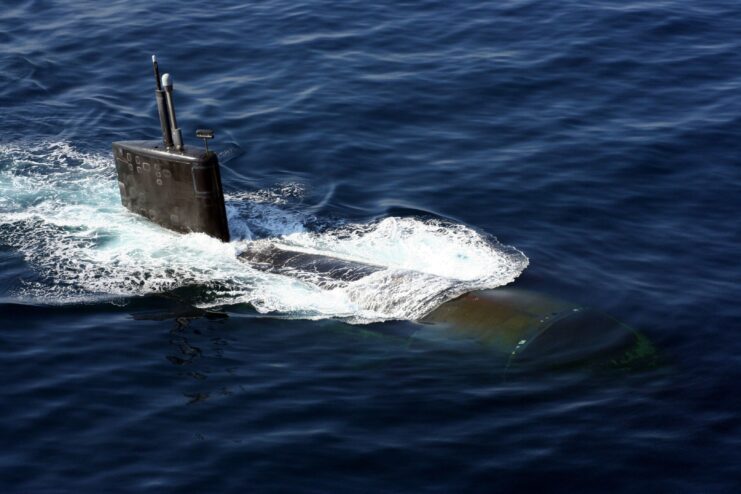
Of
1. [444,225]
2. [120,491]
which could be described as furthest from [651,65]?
[120,491]

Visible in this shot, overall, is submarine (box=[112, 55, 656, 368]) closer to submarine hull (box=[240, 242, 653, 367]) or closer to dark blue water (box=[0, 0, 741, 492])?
submarine hull (box=[240, 242, 653, 367])

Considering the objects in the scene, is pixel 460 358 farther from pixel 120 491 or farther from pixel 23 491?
pixel 23 491

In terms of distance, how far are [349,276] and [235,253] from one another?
9.37 ft

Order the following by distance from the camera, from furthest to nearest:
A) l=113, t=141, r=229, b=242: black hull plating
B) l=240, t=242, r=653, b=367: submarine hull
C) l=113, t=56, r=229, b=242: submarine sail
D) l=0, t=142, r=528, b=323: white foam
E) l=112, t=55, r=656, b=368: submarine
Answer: l=113, t=141, r=229, b=242: black hull plating
l=113, t=56, r=229, b=242: submarine sail
l=0, t=142, r=528, b=323: white foam
l=112, t=55, r=656, b=368: submarine
l=240, t=242, r=653, b=367: submarine hull

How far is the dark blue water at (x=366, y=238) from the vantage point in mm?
15844

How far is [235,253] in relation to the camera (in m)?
22.7

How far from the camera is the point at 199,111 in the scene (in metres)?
30.5

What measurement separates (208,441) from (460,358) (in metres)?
4.76

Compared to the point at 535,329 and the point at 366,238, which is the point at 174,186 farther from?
the point at 535,329

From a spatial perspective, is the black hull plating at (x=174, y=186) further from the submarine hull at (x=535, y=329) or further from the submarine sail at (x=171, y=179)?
the submarine hull at (x=535, y=329)

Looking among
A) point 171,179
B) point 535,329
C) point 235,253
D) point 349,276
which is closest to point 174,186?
point 171,179

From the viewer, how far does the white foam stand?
68.0 feet

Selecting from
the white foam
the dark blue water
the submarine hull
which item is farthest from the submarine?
the dark blue water

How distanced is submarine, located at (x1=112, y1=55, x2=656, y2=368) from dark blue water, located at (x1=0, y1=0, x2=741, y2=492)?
480mm
